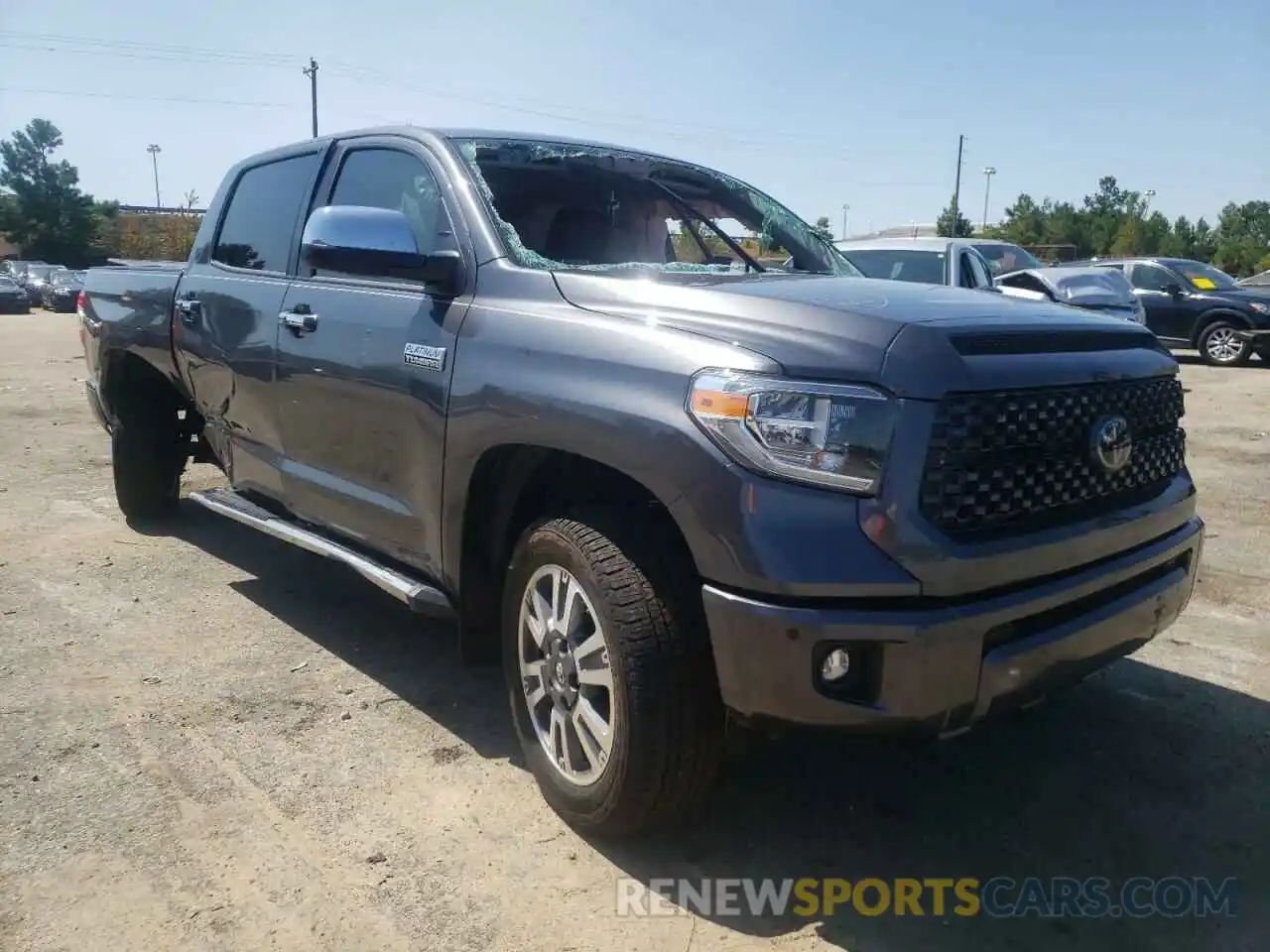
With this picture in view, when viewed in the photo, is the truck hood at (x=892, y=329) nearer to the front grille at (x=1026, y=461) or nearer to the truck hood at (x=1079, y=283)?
the front grille at (x=1026, y=461)

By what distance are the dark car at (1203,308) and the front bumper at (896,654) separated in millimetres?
14344

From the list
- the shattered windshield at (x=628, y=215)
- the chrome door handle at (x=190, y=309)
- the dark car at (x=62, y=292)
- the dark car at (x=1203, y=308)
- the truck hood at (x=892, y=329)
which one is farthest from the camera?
the dark car at (x=62, y=292)

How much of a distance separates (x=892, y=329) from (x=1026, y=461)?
447mm

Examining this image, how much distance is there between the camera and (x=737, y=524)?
2223 mm

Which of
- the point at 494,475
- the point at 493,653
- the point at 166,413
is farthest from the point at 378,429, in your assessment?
the point at 166,413

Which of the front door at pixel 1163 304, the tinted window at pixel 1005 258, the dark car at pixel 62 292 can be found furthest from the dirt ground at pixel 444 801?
the dark car at pixel 62 292

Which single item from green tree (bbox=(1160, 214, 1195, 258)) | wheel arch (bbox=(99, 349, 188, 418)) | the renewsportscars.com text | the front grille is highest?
green tree (bbox=(1160, 214, 1195, 258))

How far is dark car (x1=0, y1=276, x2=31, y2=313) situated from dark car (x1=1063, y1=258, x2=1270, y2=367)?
31796 millimetres

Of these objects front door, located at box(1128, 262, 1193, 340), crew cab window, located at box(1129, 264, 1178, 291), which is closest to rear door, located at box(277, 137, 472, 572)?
front door, located at box(1128, 262, 1193, 340)

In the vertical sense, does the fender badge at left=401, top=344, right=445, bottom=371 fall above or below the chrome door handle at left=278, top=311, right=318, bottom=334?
below

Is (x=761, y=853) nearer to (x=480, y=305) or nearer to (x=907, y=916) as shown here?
(x=907, y=916)

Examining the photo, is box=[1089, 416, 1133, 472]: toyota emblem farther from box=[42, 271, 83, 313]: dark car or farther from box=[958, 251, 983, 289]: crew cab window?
box=[42, 271, 83, 313]: dark car

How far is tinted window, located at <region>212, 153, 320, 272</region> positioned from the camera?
165 inches

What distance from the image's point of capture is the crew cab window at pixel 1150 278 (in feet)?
52.5
